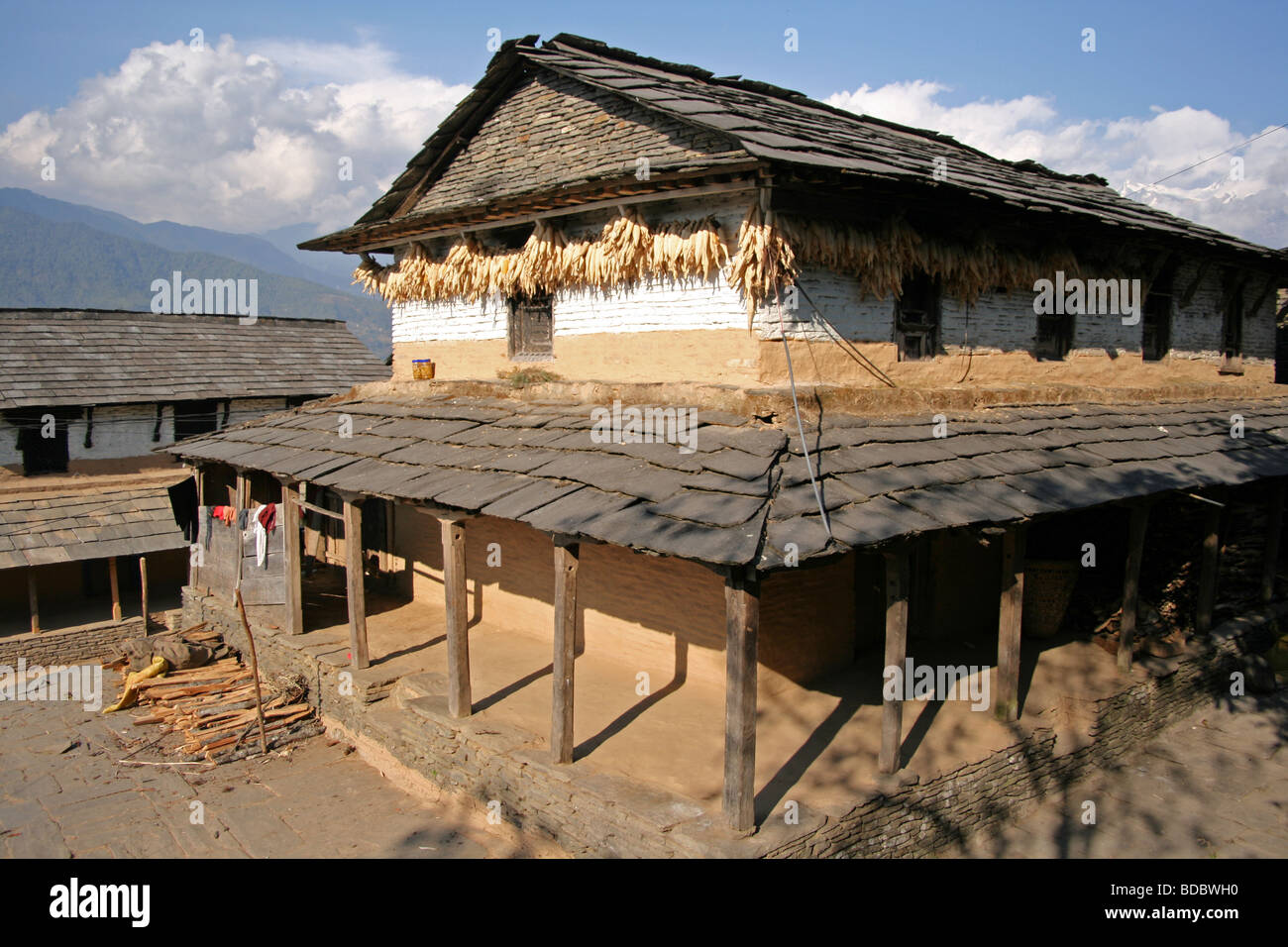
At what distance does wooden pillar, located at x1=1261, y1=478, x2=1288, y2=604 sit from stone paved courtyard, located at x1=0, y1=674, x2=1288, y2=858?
258 centimetres

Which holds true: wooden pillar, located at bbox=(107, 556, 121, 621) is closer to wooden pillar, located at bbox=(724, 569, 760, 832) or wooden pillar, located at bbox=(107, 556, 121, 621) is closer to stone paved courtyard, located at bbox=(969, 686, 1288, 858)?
wooden pillar, located at bbox=(724, 569, 760, 832)

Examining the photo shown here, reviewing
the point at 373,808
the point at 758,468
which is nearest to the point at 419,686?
the point at 373,808

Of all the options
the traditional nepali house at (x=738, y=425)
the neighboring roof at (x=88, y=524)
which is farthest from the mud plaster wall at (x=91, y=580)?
the traditional nepali house at (x=738, y=425)

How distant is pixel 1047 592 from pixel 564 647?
6.72 metres

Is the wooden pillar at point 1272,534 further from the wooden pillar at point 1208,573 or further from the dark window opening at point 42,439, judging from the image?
the dark window opening at point 42,439

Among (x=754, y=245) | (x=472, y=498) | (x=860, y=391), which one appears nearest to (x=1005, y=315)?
(x=860, y=391)

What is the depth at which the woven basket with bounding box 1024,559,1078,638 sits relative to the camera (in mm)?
10023

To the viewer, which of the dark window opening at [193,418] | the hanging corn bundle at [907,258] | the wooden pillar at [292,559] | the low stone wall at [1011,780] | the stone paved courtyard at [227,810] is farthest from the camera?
the dark window opening at [193,418]

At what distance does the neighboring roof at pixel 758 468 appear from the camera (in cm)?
Result: 555

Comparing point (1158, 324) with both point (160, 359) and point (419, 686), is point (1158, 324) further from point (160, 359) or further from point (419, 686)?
point (160, 359)

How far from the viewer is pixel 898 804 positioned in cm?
644

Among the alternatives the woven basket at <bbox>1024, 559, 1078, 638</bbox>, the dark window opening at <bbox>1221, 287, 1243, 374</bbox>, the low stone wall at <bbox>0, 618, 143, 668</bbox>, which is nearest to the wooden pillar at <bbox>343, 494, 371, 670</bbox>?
the woven basket at <bbox>1024, 559, 1078, 638</bbox>

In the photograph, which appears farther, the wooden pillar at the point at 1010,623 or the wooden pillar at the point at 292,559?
the wooden pillar at the point at 292,559

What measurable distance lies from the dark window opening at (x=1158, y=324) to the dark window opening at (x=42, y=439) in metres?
20.2
